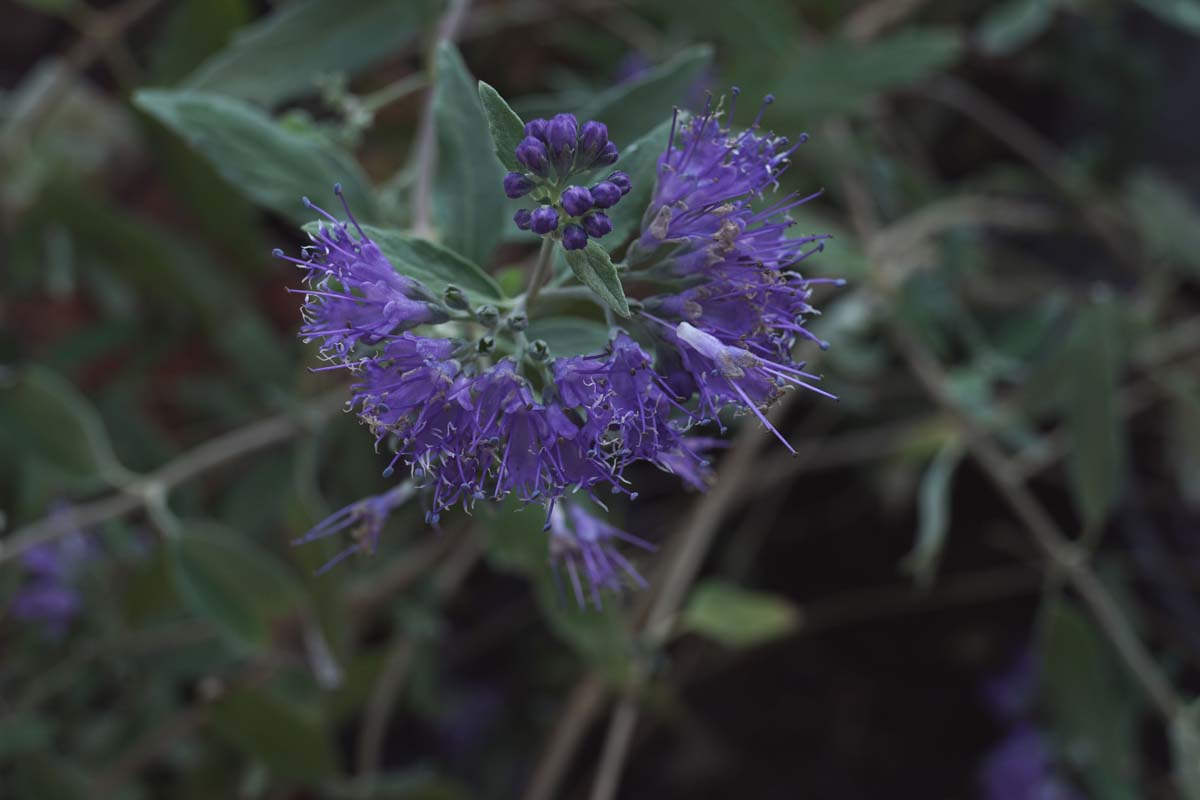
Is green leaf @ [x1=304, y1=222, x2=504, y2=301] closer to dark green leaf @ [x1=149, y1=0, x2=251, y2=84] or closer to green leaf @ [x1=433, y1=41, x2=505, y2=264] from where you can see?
green leaf @ [x1=433, y1=41, x2=505, y2=264]

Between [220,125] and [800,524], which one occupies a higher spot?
[220,125]

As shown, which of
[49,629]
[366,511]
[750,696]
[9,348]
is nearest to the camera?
[366,511]

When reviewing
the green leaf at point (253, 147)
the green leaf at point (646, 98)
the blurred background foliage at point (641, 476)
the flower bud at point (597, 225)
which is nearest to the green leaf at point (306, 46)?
the blurred background foliage at point (641, 476)

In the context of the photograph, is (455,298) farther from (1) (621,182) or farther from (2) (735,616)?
(2) (735,616)

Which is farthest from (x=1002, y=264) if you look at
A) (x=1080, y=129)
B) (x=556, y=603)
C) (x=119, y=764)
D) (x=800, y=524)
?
(x=119, y=764)

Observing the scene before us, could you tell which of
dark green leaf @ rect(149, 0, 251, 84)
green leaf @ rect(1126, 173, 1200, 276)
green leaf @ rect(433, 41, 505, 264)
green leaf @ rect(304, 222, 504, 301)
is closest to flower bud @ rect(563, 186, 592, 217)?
green leaf @ rect(304, 222, 504, 301)

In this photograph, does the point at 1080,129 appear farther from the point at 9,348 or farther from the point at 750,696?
the point at 9,348
